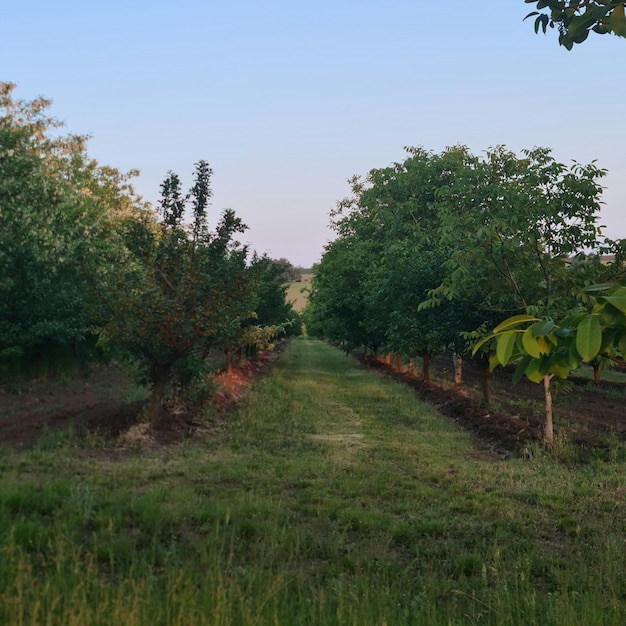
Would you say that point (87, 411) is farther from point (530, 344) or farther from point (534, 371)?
point (530, 344)

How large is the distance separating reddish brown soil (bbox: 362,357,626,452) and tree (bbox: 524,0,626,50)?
793 centimetres

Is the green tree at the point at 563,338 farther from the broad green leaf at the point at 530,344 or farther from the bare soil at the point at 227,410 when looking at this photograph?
the bare soil at the point at 227,410

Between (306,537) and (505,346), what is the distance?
405 centimetres

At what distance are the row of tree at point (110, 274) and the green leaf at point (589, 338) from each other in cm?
928

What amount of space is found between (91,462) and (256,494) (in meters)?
2.94

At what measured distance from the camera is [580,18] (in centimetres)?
381

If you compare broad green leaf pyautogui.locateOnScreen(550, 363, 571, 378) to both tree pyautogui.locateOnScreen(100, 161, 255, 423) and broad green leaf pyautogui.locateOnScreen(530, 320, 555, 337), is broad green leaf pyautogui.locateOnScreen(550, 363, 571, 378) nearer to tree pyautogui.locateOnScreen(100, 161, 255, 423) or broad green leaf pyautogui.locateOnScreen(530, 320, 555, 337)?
broad green leaf pyautogui.locateOnScreen(530, 320, 555, 337)

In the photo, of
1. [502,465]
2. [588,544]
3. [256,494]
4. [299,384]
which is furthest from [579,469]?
[299,384]

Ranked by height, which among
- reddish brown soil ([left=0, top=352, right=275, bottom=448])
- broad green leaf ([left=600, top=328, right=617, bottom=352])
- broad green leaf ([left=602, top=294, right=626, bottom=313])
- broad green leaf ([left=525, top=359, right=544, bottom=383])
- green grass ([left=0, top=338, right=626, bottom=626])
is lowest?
reddish brown soil ([left=0, top=352, right=275, bottom=448])

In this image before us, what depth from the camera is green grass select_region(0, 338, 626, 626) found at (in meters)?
3.66

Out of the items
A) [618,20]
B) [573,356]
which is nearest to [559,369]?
[573,356]

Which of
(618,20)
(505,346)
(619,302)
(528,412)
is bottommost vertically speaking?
(528,412)

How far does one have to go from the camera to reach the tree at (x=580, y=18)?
3691mm

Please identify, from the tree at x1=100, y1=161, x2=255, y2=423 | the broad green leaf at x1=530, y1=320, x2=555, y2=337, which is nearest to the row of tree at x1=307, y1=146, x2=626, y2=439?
the broad green leaf at x1=530, y1=320, x2=555, y2=337
